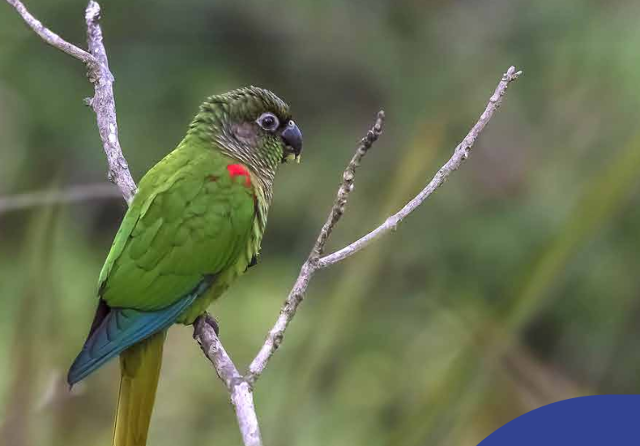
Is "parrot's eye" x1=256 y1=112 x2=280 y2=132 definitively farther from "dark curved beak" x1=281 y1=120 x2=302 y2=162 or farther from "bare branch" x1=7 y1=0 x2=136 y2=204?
"bare branch" x1=7 y1=0 x2=136 y2=204

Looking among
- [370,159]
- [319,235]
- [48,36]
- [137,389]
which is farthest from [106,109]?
[370,159]

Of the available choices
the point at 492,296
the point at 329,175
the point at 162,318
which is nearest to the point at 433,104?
the point at 329,175

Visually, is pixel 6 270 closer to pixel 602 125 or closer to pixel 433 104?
pixel 433 104

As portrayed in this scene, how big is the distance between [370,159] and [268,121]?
296cm

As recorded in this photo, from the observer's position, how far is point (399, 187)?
233 centimetres

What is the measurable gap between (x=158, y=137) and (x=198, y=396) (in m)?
2.01

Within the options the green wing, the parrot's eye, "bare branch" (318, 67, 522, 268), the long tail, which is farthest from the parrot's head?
"bare branch" (318, 67, 522, 268)

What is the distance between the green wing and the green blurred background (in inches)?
31.4

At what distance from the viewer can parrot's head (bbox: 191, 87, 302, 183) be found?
2.42 m

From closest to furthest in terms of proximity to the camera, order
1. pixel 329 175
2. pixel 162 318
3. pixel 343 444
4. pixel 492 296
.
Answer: pixel 162 318, pixel 343 444, pixel 492 296, pixel 329 175

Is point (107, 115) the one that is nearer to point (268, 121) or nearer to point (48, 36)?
point (48, 36)

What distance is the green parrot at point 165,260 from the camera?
2020mm

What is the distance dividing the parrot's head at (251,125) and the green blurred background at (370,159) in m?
0.56

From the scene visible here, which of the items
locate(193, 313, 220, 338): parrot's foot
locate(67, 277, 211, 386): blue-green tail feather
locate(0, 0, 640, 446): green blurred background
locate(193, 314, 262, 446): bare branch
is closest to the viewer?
locate(193, 314, 262, 446): bare branch
